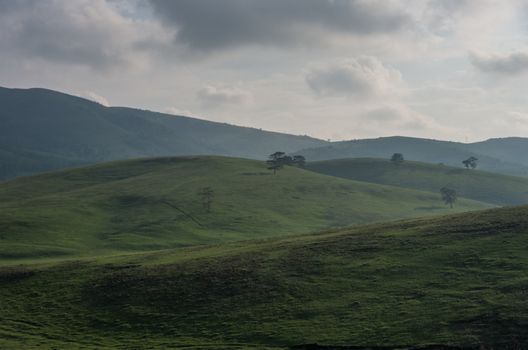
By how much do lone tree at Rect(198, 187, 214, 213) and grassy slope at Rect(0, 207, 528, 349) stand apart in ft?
310

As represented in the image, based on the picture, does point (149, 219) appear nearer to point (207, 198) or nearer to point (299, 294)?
point (207, 198)

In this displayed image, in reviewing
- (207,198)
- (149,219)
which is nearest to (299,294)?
(149,219)

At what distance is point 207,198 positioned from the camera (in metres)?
186

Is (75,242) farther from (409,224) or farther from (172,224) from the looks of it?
(409,224)

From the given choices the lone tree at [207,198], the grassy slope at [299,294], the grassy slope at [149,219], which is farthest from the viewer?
the lone tree at [207,198]

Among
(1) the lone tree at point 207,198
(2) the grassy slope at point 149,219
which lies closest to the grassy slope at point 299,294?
(2) the grassy slope at point 149,219

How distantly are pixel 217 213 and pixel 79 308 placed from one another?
108 metres

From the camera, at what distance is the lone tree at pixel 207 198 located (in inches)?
6757

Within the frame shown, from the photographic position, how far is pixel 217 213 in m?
166

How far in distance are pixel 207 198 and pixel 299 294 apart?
438 ft

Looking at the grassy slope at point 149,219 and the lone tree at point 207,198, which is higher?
the lone tree at point 207,198

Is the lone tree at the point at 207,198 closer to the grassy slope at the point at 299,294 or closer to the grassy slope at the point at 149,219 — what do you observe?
→ the grassy slope at the point at 149,219

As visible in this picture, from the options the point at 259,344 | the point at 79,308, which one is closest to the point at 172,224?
the point at 79,308

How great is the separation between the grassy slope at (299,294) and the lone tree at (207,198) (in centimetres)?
9460
